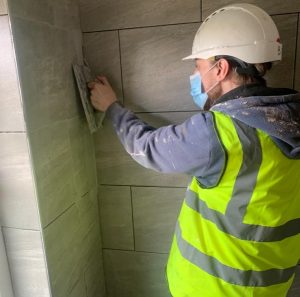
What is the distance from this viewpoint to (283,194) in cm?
90

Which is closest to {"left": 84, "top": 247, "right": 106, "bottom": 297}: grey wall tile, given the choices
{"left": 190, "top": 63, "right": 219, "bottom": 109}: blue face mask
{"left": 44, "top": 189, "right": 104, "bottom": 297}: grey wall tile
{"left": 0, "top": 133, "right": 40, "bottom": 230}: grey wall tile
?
{"left": 44, "top": 189, "right": 104, "bottom": 297}: grey wall tile

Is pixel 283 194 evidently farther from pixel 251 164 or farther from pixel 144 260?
pixel 144 260

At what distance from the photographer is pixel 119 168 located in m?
1.37

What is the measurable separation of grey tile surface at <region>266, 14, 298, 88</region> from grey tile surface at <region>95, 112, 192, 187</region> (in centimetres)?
53

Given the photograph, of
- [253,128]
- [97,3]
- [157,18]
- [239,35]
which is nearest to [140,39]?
[157,18]

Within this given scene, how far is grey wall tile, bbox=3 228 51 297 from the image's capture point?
1.04 m

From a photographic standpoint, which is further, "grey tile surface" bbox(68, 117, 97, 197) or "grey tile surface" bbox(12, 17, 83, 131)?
"grey tile surface" bbox(68, 117, 97, 197)

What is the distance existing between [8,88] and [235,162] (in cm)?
67

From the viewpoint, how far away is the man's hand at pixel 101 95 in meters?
1.17

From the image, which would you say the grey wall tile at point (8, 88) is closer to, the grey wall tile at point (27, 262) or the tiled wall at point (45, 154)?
the tiled wall at point (45, 154)

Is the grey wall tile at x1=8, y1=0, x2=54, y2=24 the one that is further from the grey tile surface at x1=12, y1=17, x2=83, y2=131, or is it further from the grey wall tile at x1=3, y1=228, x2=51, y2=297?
the grey wall tile at x1=3, y1=228, x2=51, y2=297

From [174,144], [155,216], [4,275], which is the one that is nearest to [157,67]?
[174,144]

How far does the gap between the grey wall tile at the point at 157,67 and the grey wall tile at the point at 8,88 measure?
0.47 meters

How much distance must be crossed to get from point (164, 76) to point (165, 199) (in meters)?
0.52
